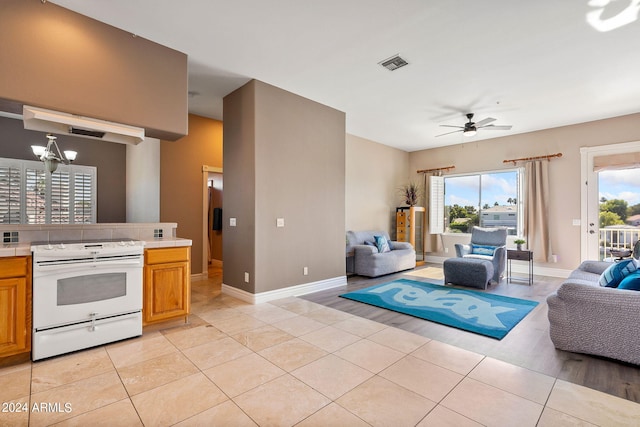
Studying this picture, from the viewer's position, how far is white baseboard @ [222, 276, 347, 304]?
13.4ft

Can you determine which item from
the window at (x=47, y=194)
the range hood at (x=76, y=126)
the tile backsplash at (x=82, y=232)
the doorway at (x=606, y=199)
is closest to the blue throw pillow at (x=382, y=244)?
the doorway at (x=606, y=199)

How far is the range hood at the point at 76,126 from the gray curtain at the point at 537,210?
22.9 feet

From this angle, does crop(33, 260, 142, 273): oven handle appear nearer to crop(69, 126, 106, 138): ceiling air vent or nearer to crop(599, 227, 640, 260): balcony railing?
crop(69, 126, 106, 138): ceiling air vent

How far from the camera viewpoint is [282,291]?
431cm

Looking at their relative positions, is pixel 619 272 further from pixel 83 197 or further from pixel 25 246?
pixel 83 197

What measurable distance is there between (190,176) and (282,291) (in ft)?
8.78

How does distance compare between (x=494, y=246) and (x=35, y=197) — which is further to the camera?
(x=494, y=246)

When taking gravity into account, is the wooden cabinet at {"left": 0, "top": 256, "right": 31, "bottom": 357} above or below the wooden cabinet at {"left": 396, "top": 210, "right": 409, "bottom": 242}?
below

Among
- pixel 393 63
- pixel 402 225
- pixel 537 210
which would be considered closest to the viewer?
pixel 393 63

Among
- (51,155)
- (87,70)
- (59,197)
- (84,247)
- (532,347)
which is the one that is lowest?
(532,347)

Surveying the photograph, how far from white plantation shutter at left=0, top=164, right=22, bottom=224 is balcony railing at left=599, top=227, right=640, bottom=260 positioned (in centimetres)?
980

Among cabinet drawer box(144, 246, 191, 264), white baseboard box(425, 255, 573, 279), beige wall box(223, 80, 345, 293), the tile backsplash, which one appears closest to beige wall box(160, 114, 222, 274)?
beige wall box(223, 80, 345, 293)

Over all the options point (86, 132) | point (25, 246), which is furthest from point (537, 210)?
point (25, 246)

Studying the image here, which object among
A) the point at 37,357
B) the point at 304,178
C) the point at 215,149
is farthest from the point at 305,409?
the point at 215,149
